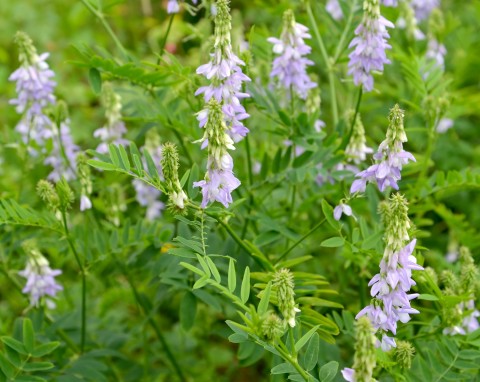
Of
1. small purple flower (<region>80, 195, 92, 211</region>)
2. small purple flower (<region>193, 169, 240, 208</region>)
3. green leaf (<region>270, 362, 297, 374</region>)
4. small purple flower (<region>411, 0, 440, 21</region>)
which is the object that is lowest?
green leaf (<region>270, 362, 297, 374</region>)

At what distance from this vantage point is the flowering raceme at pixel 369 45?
197 cm

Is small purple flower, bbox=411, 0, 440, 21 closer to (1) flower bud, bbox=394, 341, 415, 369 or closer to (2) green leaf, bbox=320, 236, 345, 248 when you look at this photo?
(2) green leaf, bbox=320, 236, 345, 248

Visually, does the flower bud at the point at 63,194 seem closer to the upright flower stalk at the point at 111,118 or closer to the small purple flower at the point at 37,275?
the small purple flower at the point at 37,275

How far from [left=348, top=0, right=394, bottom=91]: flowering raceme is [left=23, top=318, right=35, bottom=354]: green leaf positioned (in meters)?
1.15

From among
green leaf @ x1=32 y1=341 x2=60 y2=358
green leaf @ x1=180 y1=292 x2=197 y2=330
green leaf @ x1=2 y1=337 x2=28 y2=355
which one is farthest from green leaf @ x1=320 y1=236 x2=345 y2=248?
green leaf @ x1=2 y1=337 x2=28 y2=355

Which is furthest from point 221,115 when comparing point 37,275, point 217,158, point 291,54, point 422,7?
point 422,7

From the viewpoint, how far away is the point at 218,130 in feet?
5.21

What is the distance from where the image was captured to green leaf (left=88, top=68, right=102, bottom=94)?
222 centimetres

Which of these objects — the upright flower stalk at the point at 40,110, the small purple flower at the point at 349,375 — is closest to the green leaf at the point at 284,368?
the small purple flower at the point at 349,375

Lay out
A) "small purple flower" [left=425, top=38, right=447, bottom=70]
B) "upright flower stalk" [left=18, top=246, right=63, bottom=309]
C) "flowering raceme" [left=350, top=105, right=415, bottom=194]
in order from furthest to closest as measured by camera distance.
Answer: "small purple flower" [left=425, top=38, right=447, bottom=70] < "upright flower stalk" [left=18, top=246, right=63, bottom=309] < "flowering raceme" [left=350, top=105, right=415, bottom=194]

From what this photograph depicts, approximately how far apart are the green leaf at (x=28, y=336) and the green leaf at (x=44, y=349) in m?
0.01

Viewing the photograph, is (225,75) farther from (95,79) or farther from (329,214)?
(95,79)

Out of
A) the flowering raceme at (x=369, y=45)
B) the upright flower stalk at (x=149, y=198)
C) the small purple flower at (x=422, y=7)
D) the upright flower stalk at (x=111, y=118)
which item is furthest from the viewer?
the small purple flower at (x=422, y=7)

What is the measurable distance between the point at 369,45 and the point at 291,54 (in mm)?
272
